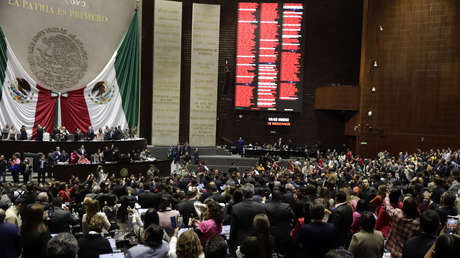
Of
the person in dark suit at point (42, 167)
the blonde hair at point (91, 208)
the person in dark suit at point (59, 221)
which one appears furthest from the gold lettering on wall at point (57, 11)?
the blonde hair at point (91, 208)

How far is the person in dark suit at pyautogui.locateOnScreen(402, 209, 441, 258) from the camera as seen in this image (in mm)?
3722

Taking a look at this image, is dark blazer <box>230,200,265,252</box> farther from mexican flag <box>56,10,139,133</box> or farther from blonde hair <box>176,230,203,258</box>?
mexican flag <box>56,10,139,133</box>

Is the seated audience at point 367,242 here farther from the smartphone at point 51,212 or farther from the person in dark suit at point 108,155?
the person in dark suit at point 108,155

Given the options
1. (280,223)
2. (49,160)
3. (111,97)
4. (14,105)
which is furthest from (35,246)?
(111,97)

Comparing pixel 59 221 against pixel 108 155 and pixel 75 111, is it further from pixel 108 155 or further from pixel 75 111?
pixel 75 111

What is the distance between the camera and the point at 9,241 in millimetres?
4168

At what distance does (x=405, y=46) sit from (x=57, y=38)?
61.4 feet

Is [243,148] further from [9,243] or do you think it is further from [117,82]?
[9,243]

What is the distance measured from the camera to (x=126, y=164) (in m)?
17.1

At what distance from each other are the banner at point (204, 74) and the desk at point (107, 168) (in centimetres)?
646

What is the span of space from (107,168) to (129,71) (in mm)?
8203

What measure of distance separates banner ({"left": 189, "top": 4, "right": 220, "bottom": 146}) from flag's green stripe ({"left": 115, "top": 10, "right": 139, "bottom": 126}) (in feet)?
12.3

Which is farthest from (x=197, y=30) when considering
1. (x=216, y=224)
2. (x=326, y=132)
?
(x=216, y=224)

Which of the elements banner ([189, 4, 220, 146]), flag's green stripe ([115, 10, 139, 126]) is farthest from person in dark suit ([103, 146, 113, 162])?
banner ([189, 4, 220, 146])
